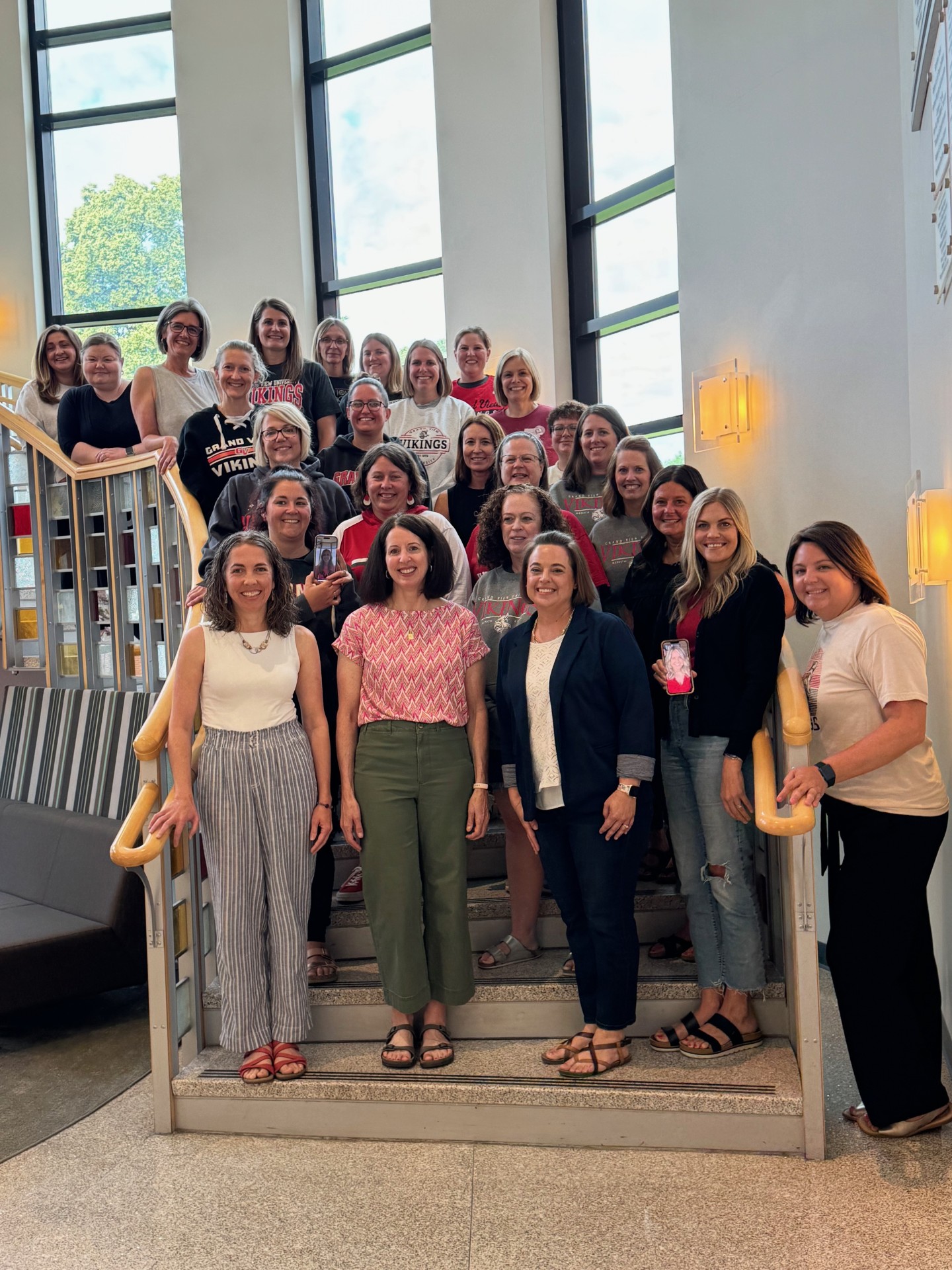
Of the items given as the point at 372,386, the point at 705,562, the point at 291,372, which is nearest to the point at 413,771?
the point at 705,562

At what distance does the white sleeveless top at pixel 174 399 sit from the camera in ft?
16.4

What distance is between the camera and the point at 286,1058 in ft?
10.8

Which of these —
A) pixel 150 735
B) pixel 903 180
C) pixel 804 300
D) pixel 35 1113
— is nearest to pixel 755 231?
pixel 804 300

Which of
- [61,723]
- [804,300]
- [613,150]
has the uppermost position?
[613,150]

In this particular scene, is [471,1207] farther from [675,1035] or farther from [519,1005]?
[675,1035]

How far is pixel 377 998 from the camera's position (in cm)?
349

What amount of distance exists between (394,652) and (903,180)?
2.69m

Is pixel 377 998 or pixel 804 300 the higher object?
pixel 804 300

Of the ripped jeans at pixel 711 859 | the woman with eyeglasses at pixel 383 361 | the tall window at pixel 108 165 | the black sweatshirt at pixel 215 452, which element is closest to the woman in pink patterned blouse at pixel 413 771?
the ripped jeans at pixel 711 859

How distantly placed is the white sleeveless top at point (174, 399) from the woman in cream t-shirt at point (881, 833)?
310cm

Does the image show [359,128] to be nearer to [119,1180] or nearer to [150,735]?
[150,735]

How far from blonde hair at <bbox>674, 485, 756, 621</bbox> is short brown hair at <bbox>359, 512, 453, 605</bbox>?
0.71m

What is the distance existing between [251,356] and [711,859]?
9.06 ft

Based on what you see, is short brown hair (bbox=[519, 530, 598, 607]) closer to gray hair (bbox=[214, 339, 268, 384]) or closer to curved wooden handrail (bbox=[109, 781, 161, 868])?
curved wooden handrail (bbox=[109, 781, 161, 868])
